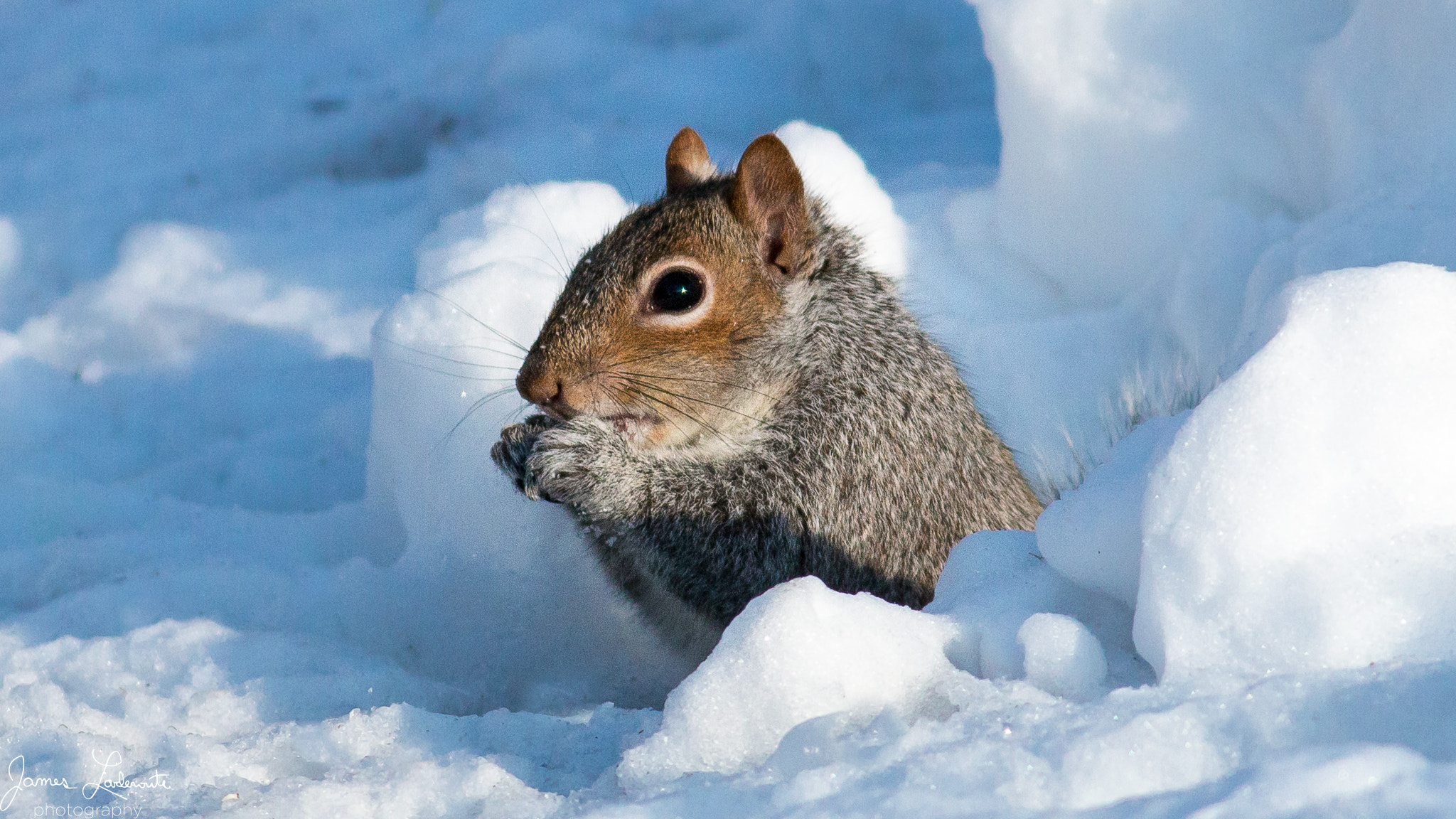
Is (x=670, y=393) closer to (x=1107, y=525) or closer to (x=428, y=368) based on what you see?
(x=1107, y=525)

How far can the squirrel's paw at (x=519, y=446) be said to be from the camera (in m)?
2.77

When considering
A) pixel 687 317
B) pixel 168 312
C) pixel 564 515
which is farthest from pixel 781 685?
pixel 168 312

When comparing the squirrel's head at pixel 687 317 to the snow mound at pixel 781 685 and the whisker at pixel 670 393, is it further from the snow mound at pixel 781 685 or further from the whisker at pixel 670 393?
the snow mound at pixel 781 685

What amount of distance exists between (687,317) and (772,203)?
360 mm

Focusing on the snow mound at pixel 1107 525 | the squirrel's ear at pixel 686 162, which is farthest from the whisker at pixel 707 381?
the snow mound at pixel 1107 525

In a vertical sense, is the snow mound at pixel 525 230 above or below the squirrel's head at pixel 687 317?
above

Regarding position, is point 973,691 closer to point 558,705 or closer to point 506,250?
point 558,705

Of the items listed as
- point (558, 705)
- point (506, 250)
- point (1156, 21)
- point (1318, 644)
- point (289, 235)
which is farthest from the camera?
point (289, 235)

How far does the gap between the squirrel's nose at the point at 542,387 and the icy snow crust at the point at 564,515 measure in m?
0.38

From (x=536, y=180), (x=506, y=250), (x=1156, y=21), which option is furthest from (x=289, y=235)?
(x=1156, y=21)

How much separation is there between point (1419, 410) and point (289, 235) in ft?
15.1

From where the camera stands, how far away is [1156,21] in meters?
3.83

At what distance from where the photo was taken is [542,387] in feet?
8.64

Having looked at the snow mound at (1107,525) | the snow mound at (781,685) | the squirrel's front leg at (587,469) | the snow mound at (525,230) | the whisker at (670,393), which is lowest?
the snow mound at (781,685)
